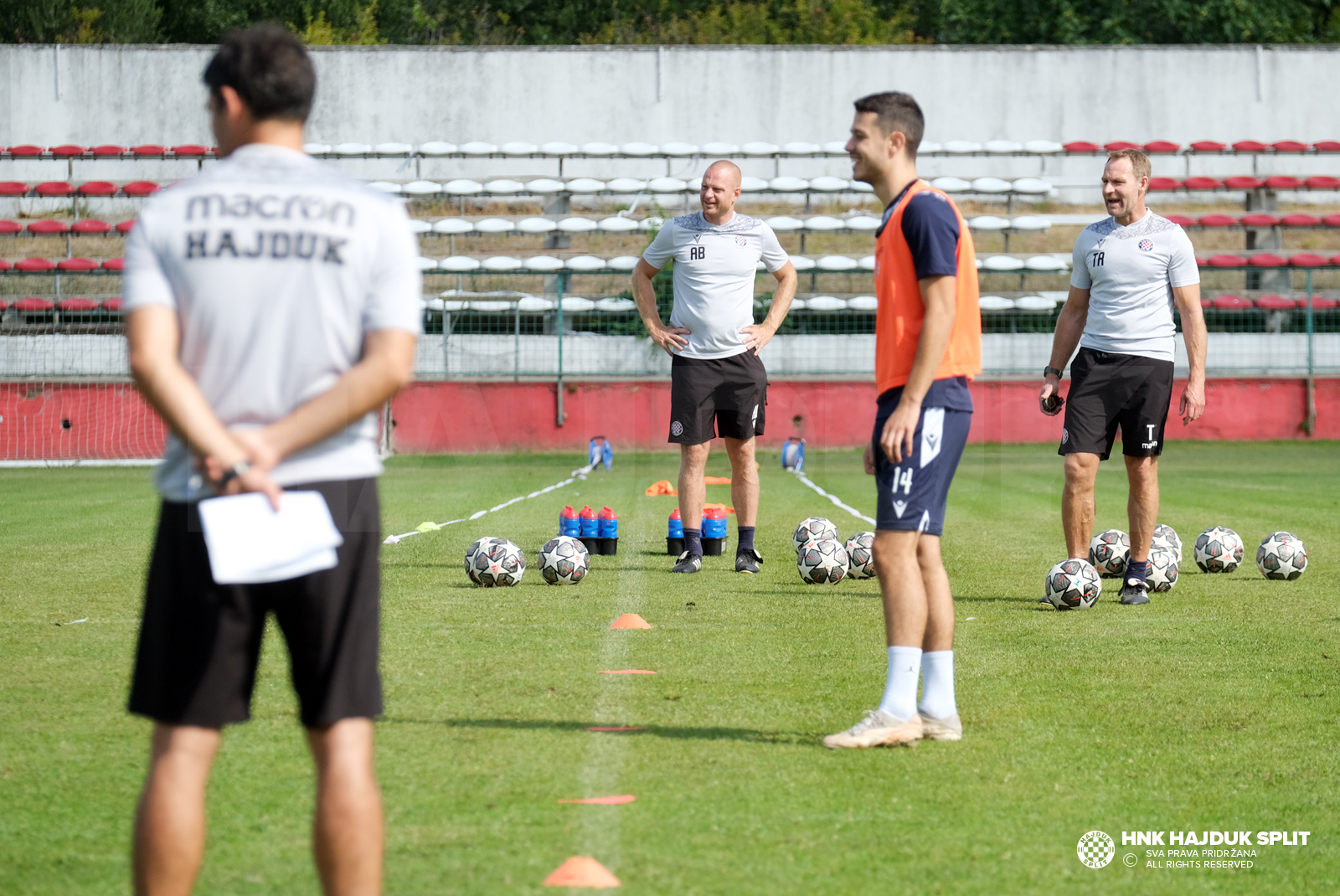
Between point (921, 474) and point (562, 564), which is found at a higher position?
point (921, 474)

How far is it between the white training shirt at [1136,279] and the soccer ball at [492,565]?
3412mm

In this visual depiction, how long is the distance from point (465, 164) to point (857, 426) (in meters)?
12.7

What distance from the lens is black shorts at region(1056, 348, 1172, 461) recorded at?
7.55m

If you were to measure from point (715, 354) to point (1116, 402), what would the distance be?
7.98ft

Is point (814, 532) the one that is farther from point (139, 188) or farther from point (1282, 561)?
point (139, 188)

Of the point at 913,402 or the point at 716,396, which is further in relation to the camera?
the point at 716,396

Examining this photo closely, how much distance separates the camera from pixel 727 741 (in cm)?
450

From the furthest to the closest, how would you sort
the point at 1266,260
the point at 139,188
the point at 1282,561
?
the point at 139,188, the point at 1266,260, the point at 1282,561

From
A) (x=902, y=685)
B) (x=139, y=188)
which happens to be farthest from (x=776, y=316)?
(x=139, y=188)

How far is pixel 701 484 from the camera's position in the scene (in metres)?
8.78

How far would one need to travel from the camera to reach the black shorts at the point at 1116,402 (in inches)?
297

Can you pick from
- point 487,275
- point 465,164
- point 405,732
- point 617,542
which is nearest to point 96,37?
point 465,164

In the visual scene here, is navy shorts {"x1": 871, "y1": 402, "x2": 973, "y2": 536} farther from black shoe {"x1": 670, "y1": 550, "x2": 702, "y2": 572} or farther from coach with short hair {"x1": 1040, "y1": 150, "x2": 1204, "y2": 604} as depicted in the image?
black shoe {"x1": 670, "y1": 550, "x2": 702, "y2": 572}

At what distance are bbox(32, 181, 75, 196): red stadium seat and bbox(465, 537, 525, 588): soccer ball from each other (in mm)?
24251
